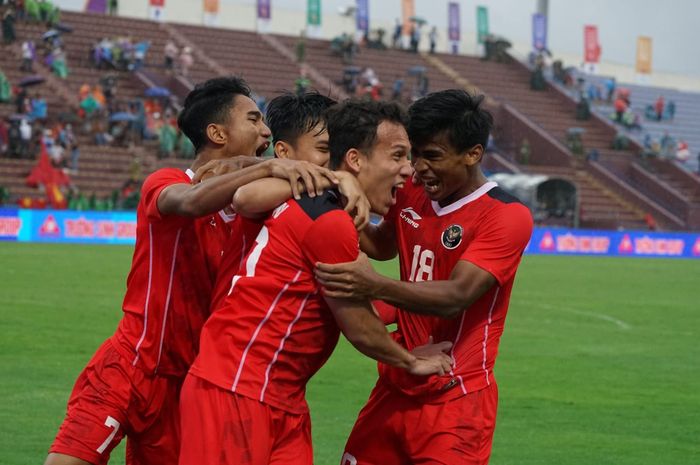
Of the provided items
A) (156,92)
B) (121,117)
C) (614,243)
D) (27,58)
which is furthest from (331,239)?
(614,243)

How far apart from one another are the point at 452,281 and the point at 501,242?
12.2 inches

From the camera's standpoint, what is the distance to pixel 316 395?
38.7 ft

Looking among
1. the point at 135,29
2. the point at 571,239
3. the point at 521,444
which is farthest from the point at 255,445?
the point at 135,29

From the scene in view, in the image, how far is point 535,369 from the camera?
14.2 meters

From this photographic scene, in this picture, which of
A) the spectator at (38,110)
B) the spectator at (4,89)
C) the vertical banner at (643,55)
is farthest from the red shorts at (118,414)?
the vertical banner at (643,55)

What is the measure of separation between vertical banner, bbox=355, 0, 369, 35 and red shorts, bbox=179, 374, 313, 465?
184ft

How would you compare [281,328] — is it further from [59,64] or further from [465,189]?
[59,64]

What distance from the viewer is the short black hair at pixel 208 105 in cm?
598

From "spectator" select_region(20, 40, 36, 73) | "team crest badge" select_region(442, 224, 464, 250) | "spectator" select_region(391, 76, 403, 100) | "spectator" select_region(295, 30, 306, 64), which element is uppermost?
"team crest badge" select_region(442, 224, 464, 250)

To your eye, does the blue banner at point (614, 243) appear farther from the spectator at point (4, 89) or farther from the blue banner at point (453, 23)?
the blue banner at point (453, 23)

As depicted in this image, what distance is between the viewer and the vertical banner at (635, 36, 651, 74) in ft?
244

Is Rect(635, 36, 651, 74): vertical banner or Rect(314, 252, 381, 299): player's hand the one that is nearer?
Rect(314, 252, 381, 299): player's hand

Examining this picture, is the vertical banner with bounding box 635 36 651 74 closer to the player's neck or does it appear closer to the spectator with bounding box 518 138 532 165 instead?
the spectator with bounding box 518 138 532 165

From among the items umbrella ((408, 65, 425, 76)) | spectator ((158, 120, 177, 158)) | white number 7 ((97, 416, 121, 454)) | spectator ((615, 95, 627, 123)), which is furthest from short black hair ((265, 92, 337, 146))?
spectator ((615, 95, 627, 123))
